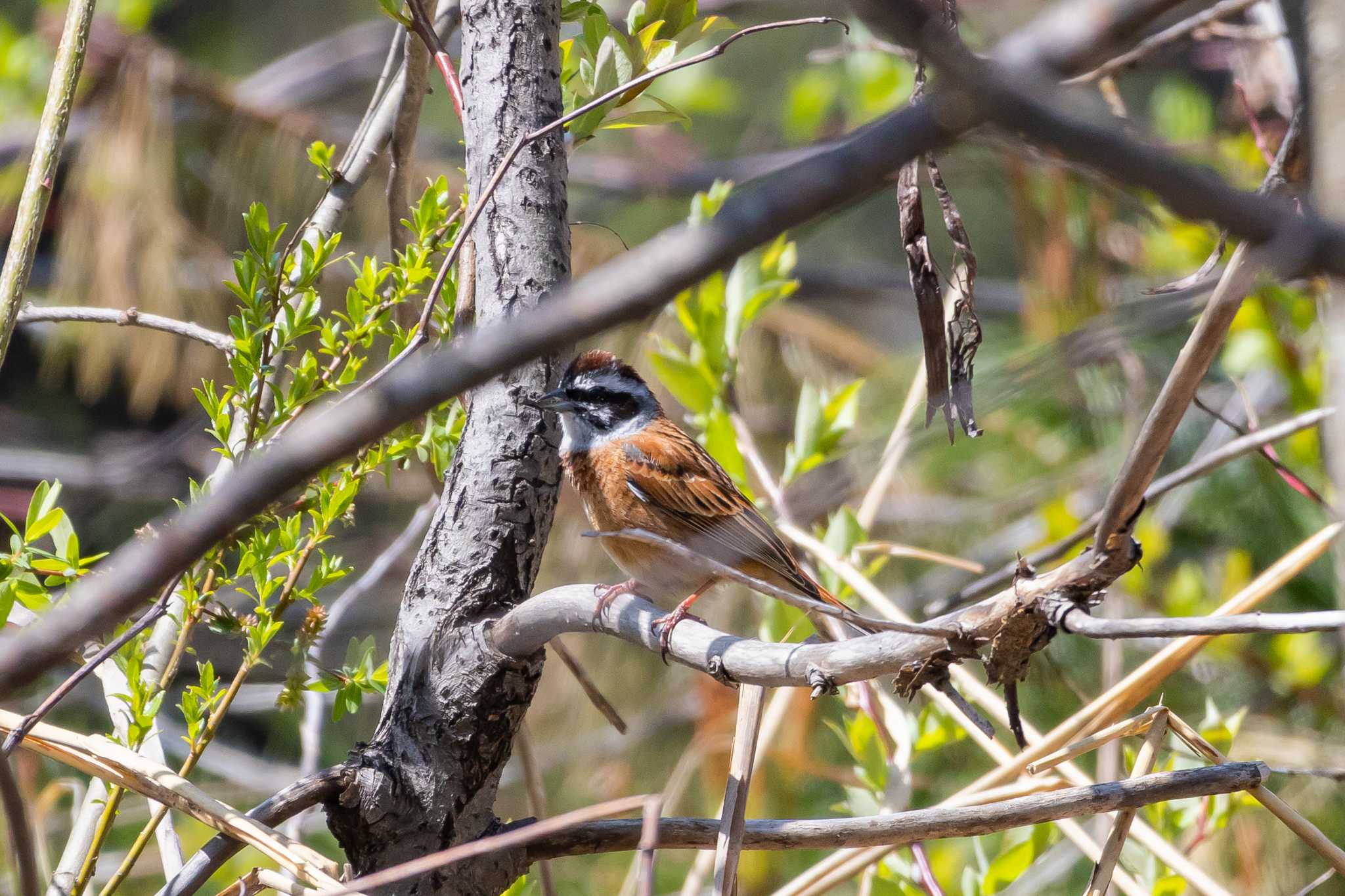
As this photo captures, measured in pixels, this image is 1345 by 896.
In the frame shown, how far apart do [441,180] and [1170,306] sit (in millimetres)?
1150

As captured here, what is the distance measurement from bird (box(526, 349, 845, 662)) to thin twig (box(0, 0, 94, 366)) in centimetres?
142

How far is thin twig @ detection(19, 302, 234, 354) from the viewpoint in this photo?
1713 mm

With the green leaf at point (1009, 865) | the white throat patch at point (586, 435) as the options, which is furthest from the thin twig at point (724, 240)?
the white throat patch at point (586, 435)

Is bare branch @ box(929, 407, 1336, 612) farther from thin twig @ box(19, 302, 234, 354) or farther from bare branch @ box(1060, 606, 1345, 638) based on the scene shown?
thin twig @ box(19, 302, 234, 354)

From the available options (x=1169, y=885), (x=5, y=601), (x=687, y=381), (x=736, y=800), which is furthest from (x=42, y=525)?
(x=1169, y=885)

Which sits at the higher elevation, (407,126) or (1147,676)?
(407,126)

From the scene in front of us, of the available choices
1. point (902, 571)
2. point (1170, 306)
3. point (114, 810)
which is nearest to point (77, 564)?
point (114, 810)

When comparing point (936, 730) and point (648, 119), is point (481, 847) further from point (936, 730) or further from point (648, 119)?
point (936, 730)

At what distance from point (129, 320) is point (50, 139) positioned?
282mm

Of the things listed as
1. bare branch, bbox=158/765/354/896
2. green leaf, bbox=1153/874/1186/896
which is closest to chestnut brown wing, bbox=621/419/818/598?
green leaf, bbox=1153/874/1186/896

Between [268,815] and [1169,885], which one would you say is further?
[1169,885]

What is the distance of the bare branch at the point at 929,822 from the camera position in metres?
1.38

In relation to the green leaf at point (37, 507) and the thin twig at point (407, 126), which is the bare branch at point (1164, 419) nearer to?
the thin twig at point (407, 126)

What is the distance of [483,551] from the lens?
1604 millimetres
